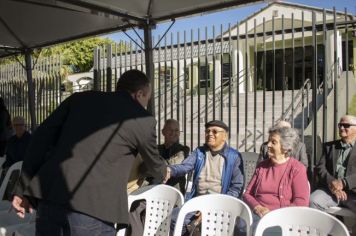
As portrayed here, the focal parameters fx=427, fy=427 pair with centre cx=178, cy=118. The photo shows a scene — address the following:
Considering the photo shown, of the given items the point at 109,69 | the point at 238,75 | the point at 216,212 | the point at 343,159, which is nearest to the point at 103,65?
the point at 109,69

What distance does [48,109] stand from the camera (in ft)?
32.8

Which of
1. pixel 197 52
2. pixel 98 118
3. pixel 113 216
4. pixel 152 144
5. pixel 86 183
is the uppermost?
pixel 197 52

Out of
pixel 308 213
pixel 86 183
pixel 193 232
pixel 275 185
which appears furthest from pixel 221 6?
pixel 86 183

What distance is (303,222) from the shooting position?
8.57 feet

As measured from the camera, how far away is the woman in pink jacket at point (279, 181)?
11.7 ft

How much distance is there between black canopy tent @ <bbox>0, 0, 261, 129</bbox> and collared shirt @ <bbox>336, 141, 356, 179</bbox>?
1930mm

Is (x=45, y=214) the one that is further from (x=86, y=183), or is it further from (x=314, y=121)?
(x=314, y=121)

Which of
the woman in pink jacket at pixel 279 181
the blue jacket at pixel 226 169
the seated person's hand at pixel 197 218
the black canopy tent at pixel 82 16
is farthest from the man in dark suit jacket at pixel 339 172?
the black canopy tent at pixel 82 16

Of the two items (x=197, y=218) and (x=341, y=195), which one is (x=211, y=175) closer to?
(x=197, y=218)

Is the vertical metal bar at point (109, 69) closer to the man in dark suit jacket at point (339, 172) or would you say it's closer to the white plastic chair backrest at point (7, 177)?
the white plastic chair backrest at point (7, 177)

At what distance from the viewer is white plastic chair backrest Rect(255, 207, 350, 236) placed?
8.18 feet

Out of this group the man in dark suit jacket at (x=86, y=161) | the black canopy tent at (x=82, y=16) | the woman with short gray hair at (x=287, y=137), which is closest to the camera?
the man in dark suit jacket at (x=86, y=161)

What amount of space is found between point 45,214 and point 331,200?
10.0 ft

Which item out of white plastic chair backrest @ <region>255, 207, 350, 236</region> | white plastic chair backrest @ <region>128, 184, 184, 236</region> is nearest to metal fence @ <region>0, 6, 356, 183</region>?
white plastic chair backrest @ <region>128, 184, 184, 236</region>
